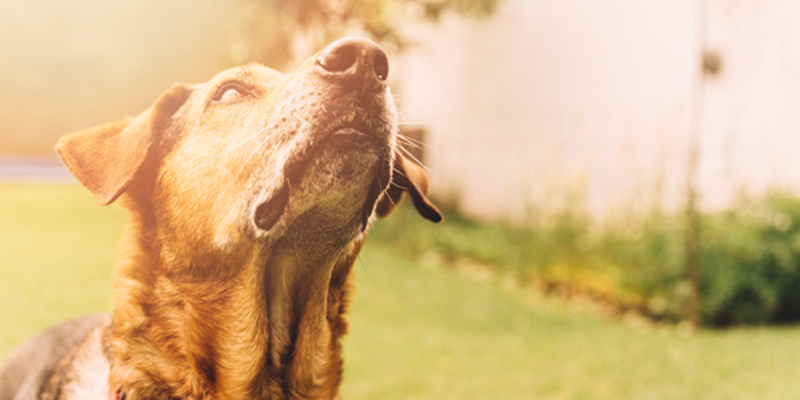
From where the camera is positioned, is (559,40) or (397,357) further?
(559,40)

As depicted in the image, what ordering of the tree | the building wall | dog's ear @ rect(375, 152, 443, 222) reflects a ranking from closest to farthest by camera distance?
dog's ear @ rect(375, 152, 443, 222) → the building wall → the tree

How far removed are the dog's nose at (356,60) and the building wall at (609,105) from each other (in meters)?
5.07

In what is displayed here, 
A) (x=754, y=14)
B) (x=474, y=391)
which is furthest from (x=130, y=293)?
(x=754, y=14)

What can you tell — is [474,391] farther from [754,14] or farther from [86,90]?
[86,90]

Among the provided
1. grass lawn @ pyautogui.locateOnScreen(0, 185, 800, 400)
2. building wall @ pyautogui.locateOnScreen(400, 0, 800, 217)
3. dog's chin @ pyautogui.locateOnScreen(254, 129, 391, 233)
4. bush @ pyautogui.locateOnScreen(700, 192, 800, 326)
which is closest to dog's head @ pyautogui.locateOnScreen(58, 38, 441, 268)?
dog's chin @ pyautogui.locateOnScreen(254, 129, 391, 233)

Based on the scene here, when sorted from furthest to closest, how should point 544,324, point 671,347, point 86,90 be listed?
point 86,90 < point 544,324 < point 671,347

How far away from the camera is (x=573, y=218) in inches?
304

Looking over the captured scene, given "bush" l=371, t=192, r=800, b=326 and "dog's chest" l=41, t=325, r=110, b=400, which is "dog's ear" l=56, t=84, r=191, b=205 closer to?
"dog's chest" l=41, t=325, r=110, b=400

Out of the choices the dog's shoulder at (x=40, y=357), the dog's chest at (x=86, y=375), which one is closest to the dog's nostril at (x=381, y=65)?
the dog's chest at (x=86, y=375)

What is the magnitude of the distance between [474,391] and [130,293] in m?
2.72

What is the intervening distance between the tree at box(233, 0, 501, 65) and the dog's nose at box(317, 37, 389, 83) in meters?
5.87

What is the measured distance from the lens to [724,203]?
668cm

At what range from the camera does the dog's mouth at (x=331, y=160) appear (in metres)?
1.77

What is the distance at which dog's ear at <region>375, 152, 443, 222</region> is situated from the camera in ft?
7.25
